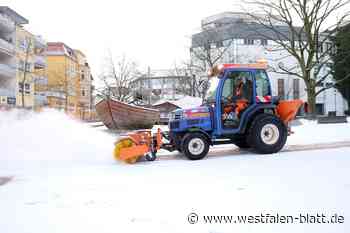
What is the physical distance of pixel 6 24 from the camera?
127 ft

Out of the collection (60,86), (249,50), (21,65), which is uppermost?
(249,50)

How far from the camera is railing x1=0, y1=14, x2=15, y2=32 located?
37.7 metres

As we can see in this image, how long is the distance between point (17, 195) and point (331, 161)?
6127 mm

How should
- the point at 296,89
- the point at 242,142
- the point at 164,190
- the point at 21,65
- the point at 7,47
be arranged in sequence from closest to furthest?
the point at 164,190, the point at 242,142, the point at 7,47, the point at 21,65, the point at 296,89

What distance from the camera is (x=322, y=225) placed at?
145 inches

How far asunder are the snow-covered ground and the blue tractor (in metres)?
0.46

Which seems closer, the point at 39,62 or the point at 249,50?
the point at 39,62

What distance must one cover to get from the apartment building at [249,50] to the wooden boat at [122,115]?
1889cm

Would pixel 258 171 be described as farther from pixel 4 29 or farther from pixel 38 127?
pixel 4 29

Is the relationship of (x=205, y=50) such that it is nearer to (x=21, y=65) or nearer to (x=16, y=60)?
(x=16, y=60)

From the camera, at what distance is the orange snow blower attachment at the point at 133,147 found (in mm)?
7955

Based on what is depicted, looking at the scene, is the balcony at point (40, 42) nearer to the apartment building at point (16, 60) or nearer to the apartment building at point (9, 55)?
the apartment building at point (16, 60)

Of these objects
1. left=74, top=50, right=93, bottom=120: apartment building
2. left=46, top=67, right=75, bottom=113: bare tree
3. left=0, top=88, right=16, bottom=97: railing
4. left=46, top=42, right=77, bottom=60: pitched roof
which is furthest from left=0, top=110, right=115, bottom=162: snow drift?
left=74, top=50, right=93, bottom=120: apartment building

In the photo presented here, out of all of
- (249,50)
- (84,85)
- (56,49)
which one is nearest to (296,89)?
(249,50)
